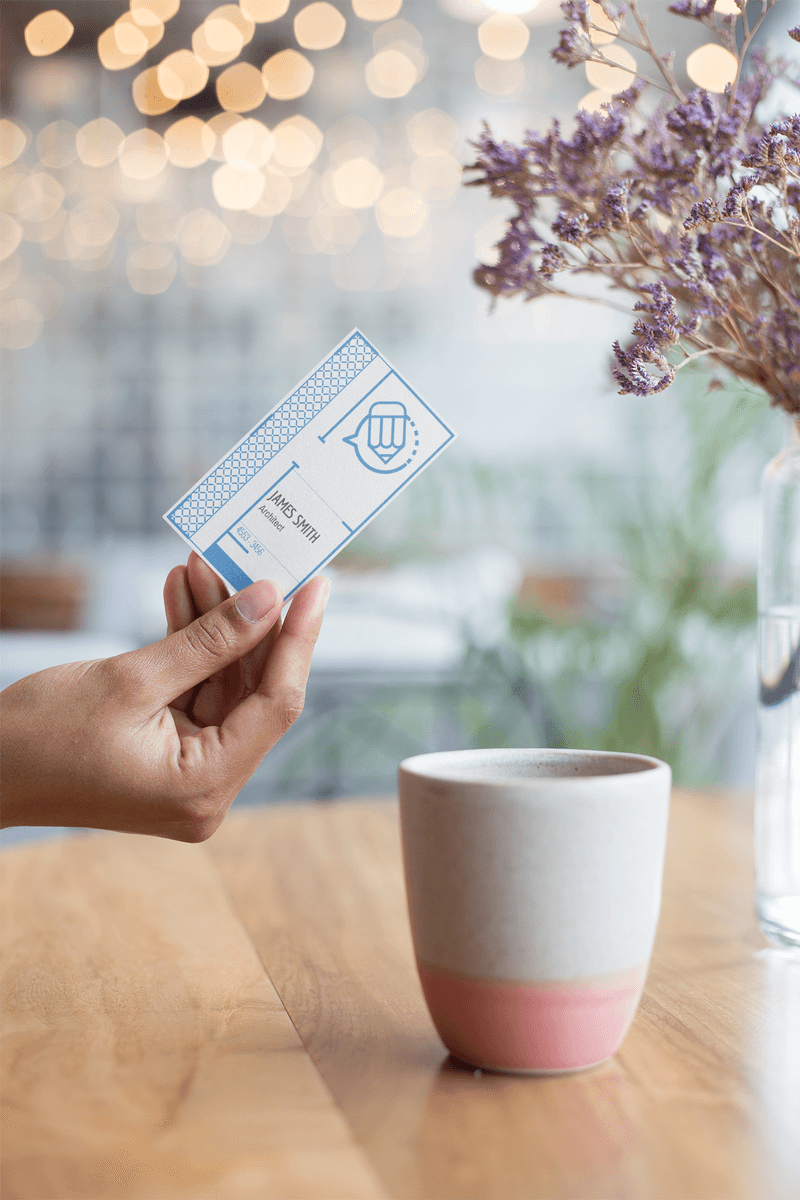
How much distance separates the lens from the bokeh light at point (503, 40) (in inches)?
168

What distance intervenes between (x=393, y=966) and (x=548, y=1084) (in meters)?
0.18

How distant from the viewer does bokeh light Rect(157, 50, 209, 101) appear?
13.5 feet

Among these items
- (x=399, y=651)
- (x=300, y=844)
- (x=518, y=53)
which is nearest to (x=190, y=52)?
(x=518, y=53)

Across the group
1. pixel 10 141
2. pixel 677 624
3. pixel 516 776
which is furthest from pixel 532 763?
pixel 10 141

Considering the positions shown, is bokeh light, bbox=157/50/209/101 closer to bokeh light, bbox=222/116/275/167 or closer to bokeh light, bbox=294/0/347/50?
bokeh light, bbox=222/116/275/167

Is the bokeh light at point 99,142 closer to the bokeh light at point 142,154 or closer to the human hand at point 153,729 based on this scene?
the bokeh light at point 142,154

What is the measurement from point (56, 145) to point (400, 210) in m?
1.42

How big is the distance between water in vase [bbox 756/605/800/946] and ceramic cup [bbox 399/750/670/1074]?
19 cm

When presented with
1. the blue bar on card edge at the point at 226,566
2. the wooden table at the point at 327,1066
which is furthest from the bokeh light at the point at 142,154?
the blue bar on card edge at the point at 226,566

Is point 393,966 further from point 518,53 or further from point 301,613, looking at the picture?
point 518,53

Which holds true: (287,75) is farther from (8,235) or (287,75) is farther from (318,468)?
(318,468)

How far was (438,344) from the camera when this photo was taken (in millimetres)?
4438

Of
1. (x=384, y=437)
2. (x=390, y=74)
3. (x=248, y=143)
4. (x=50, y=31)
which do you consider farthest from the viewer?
(x=390, y=74)

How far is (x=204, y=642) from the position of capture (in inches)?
22.2
